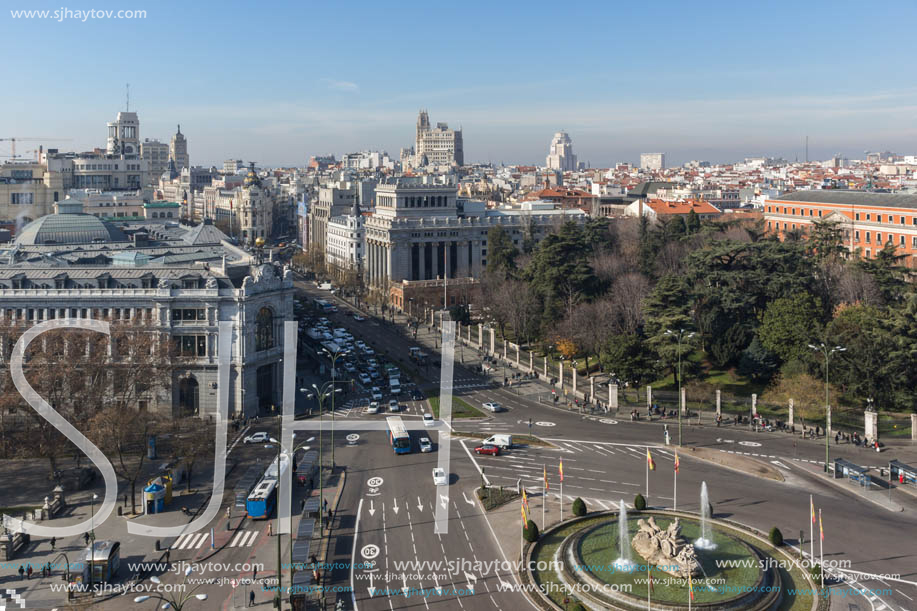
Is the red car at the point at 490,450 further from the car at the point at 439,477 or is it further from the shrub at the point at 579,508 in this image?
the shrub at the point at 579,508

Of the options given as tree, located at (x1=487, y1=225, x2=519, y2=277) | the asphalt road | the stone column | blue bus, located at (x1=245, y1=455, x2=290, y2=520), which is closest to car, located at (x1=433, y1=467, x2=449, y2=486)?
the asphalt road

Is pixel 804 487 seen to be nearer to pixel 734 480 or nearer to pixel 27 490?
pixel 734 480

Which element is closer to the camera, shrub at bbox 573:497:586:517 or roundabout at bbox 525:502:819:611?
roundabout at bbox 525:502:819:611

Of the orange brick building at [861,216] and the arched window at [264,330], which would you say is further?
the orange brick building at [861,216]

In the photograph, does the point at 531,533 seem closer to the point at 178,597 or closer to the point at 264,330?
the point at 178,597

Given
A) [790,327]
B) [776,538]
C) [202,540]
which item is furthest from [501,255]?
[776,538]

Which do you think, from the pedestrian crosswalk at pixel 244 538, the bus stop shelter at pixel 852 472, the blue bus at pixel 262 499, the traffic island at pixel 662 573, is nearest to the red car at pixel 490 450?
the traffic island at pixel 662 573

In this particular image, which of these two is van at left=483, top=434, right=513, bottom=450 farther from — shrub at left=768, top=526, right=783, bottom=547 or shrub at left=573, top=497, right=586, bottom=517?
shrub at left=768, top=526, right=783, bottom=547
